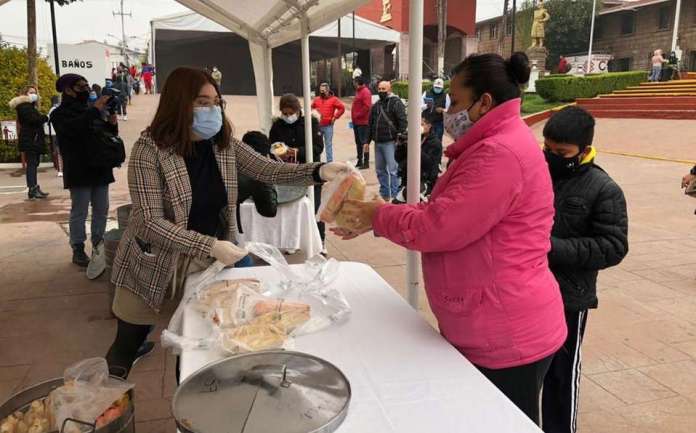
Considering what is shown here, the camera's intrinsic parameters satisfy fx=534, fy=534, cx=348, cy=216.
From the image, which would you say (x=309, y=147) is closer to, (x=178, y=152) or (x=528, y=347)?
(x=178, y=152)

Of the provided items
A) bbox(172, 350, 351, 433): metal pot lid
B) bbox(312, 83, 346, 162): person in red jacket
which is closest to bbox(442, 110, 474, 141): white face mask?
bbox(172, 350, 351, 433): metal pot lid

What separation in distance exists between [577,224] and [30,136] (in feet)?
29.4

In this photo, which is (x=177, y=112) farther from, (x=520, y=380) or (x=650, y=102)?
(x=650, y=102)

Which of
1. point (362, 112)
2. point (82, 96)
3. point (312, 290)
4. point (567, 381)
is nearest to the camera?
point (312, 290)

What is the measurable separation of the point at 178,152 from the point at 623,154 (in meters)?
13.0

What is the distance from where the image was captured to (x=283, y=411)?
1.27 metres

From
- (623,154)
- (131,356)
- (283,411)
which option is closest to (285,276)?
(131,356)

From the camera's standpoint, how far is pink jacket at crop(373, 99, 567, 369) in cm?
147

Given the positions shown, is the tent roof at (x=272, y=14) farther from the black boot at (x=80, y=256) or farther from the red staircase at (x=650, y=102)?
the red staircase at (x=650, y=102)

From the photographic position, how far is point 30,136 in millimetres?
8609

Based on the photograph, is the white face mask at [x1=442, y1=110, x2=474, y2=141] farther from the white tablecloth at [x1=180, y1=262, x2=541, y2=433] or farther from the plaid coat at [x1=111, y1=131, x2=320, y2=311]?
A: the plaid coat at [x1=111, y1=131, x2=320, y2=311]

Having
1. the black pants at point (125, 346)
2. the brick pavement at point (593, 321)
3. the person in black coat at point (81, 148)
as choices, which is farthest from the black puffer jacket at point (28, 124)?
the black pants at point (125, 346)

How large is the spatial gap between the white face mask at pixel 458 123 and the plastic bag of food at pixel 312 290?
2.33 feet

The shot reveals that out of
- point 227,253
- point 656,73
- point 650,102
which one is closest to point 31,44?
point 227,253
